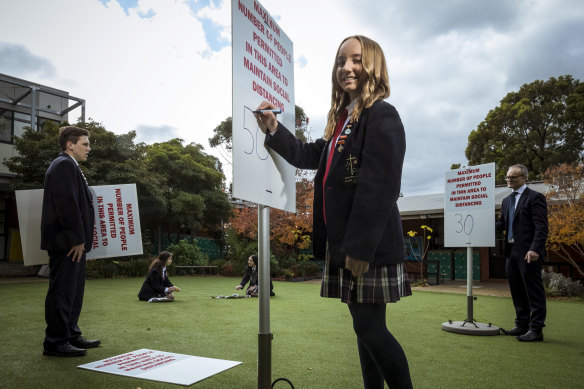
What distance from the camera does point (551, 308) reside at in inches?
307

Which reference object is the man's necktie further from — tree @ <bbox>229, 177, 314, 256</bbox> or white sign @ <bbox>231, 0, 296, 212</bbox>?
tree @ <bbox>229, 177, 314, 256</bbox>

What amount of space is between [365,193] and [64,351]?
9.69ft

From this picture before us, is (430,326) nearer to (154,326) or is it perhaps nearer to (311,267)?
(154,326)

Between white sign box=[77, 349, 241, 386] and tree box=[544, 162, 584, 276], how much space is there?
9196 millimetres

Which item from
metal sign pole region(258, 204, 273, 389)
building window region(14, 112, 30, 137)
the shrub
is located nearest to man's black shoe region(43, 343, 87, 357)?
metal sign pole region(258, 204, 273, 389)

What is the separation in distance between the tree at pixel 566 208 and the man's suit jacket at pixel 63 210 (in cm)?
986

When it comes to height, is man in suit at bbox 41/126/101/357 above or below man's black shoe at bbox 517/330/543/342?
above

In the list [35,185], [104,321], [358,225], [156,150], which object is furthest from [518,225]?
[156,150]

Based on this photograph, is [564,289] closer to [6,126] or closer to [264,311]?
[264,311]

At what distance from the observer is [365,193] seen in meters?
1.68

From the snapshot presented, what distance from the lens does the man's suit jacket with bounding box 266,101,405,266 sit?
5.49 feet

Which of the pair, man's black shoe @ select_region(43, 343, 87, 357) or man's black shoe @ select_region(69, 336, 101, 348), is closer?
man's black shoe @ select_region(43, 343, 87, 357)

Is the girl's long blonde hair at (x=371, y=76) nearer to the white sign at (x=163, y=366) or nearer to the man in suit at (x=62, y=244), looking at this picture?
the white sign at (x=163, y=366)

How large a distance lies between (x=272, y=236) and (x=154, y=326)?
429 inches
